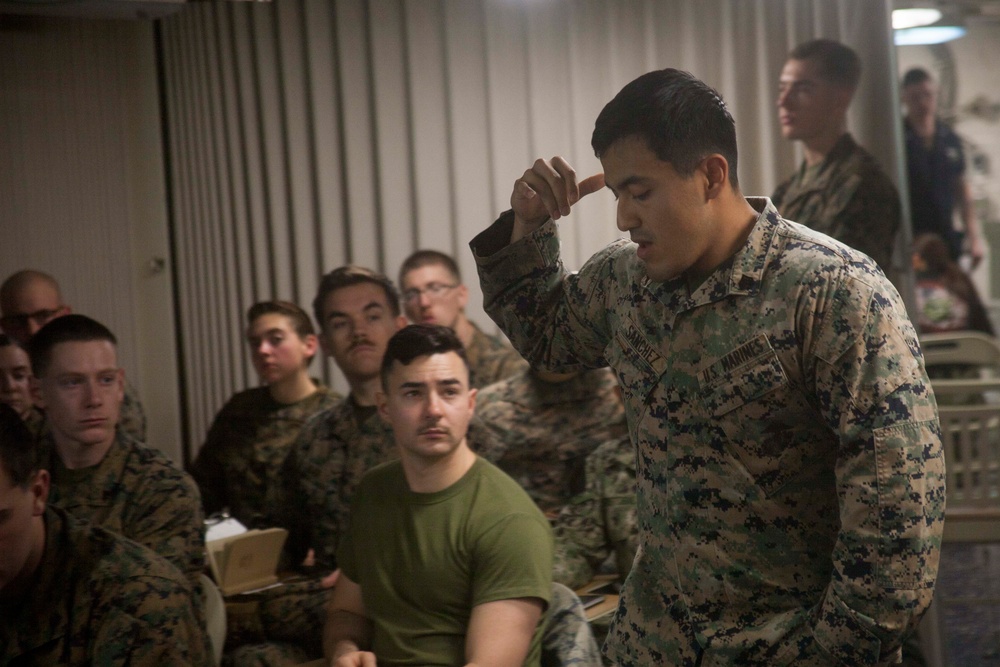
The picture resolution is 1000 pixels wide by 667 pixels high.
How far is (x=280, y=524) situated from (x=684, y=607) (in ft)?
6.12

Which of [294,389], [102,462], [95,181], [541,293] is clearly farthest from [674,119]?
[95,181]

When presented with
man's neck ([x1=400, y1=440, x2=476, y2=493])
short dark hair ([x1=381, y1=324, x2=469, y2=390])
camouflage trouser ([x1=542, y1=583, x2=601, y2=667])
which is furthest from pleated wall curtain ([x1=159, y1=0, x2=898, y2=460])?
camouflage trouser ([x1=542, y1=583, x2=601, y2=667])

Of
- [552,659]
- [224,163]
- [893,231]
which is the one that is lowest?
[552,659]

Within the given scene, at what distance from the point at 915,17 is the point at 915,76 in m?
0.21

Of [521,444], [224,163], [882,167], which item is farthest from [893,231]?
[224,163]

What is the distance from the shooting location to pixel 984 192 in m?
3.70

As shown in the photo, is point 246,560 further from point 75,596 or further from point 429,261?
point 429,261

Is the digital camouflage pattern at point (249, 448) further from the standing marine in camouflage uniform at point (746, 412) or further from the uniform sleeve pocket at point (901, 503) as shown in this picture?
the uniform sleeve pocket at point (901, 503)

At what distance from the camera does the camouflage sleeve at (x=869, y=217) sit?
3.01 m

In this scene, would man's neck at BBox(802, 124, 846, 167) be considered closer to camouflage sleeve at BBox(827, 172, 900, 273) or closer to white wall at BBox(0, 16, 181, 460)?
camouflage sleeve at BBox(827, 172, 900, 273)

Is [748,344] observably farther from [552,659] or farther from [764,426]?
[552,659]

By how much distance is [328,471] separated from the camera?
2.82 meters

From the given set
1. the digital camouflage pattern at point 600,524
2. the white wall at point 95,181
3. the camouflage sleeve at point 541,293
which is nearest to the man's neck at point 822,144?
the digital camouflage pattern at point 600,524

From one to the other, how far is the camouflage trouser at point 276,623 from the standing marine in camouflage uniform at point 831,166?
1.80 meters
